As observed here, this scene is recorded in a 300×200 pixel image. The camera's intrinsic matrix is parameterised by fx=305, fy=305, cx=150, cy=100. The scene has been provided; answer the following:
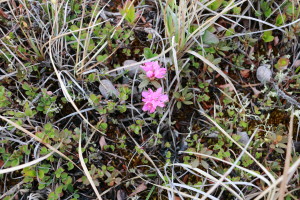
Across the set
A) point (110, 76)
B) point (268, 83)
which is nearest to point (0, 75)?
point (110, 76)

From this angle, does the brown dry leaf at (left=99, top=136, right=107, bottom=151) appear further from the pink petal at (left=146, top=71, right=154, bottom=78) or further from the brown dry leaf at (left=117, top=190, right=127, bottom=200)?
the pink petal at (left=146, top=71, right=154, bottom=78)

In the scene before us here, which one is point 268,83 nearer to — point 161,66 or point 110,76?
point 161,66

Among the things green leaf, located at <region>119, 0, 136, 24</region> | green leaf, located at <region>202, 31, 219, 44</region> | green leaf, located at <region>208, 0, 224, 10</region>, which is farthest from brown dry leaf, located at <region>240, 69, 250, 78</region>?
green leaf, located at <region>119, 0, 136, 24</region>

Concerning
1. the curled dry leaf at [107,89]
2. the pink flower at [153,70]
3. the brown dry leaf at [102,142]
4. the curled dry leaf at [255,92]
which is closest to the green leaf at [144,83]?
the pink flower at [153,70]

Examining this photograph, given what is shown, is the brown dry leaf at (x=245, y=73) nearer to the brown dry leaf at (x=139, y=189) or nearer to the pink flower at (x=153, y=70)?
the pink flower at (x=153, y=70)

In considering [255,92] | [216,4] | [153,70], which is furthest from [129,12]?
[255,92]

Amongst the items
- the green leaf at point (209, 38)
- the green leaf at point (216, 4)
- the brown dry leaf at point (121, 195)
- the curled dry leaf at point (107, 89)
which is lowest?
the brown dry leaf at point (121, 195)
